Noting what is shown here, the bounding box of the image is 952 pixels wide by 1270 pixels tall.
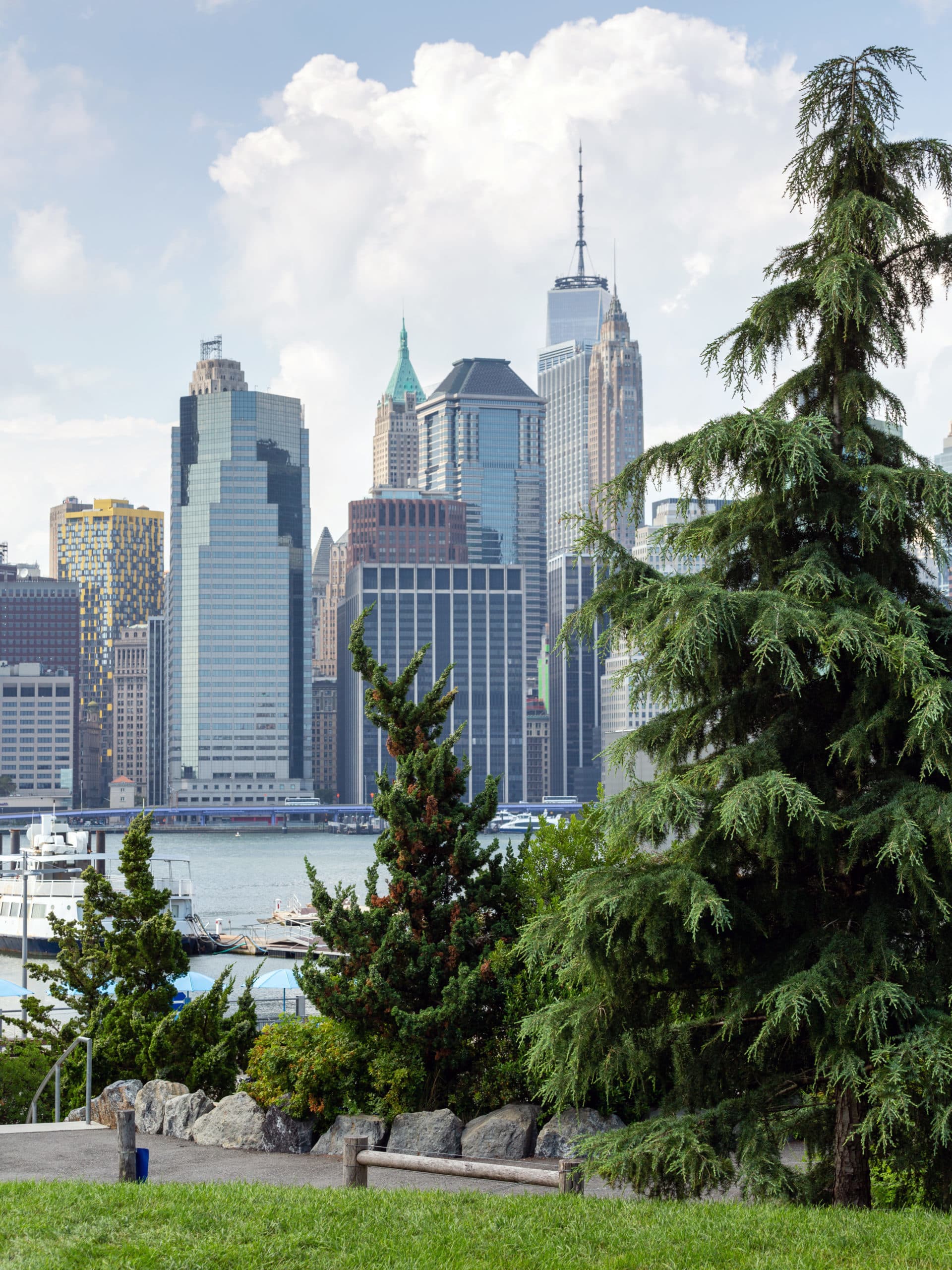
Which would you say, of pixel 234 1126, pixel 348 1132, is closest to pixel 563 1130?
pixel 348 1132

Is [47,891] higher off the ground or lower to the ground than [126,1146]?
lower

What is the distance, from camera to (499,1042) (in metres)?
17.2

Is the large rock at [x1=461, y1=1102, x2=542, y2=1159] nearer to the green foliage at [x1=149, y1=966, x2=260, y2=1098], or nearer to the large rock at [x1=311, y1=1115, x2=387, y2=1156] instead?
the large rock at [x1=311, y1=1115, x2=387, y2=1156]

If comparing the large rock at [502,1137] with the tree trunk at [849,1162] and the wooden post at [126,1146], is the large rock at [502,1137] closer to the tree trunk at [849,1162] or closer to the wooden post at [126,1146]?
the wooden post at [126,1146]

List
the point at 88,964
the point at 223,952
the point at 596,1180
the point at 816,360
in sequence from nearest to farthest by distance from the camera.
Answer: the point at 816,360 < the point at 596,1180 < the point at 88,964 < the point at 223,952

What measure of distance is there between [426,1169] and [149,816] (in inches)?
496

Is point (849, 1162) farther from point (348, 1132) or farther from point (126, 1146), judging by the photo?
point (348, 1132)

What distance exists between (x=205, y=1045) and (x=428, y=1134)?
523 cm

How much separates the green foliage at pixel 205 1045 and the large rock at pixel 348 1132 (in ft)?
10.7

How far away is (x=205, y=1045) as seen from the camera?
1994 centimetres

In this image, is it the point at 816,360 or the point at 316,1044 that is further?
the point at 316,1044

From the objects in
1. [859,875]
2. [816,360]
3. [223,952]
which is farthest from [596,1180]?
[223,952]

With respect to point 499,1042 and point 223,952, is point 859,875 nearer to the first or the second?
point 499,1042

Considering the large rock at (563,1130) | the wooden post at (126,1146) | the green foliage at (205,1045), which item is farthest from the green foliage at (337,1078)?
the wooden post at (126,1146)
